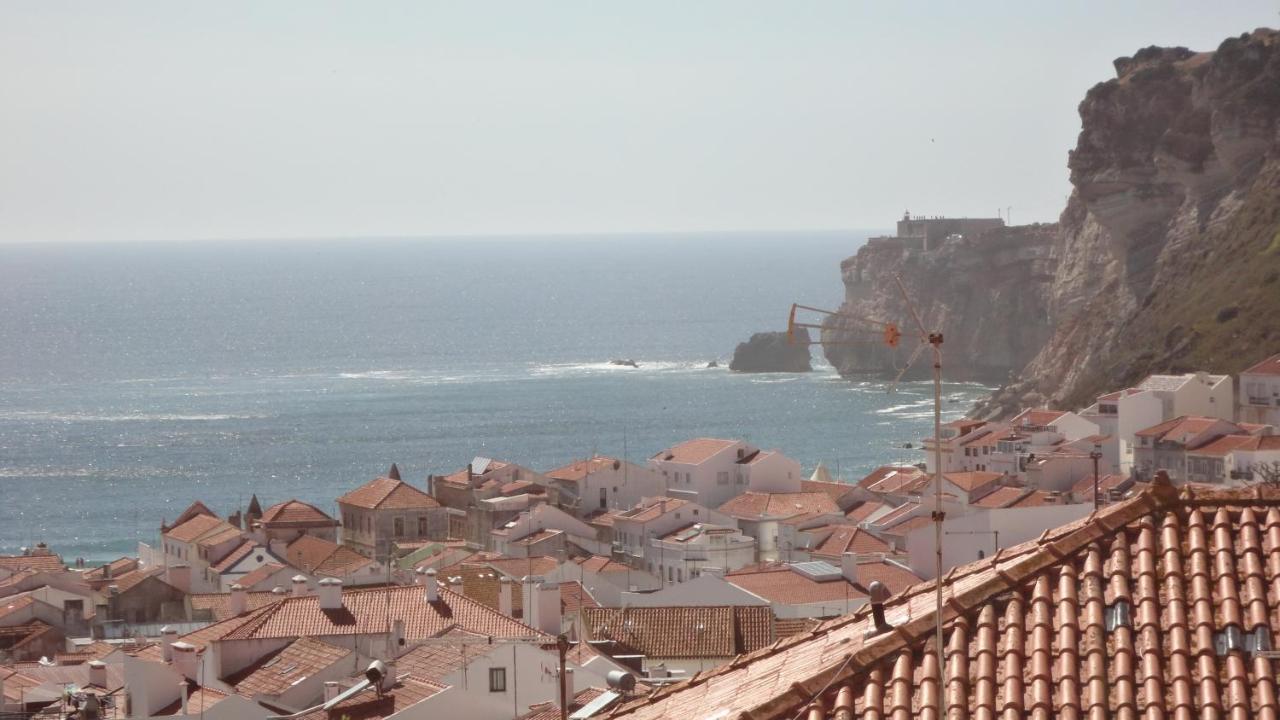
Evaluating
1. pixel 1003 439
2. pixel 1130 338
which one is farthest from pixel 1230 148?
pixel 1003 439

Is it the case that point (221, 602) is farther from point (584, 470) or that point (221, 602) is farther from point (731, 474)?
point (731, 474)

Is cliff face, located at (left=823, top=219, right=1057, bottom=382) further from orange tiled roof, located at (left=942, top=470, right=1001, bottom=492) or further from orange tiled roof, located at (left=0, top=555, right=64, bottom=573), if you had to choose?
orange tiled roof, located at (left=0, top=555, right=64, bottom=573)

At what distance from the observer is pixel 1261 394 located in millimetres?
80250

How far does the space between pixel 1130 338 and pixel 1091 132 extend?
23.1 metres

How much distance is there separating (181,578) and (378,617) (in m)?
23.3

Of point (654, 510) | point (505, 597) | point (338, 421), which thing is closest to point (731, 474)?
point (654, 510)

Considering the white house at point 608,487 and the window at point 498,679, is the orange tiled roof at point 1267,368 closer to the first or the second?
the white house at point 608,487

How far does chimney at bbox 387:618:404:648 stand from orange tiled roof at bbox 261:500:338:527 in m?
31.0

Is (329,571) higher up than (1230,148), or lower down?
lower down

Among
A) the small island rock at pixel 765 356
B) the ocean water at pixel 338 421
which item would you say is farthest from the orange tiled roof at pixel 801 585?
the small island rock at pixel 765 356

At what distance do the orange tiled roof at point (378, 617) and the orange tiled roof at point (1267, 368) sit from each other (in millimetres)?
53141

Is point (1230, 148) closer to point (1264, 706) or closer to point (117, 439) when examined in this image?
point (117, 439)

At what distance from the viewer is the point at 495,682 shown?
23266mm

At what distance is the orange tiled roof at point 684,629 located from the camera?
3325 centimetres
